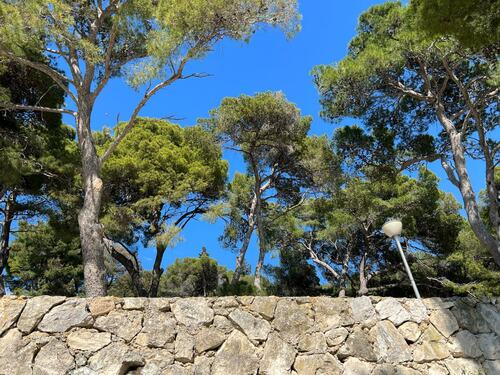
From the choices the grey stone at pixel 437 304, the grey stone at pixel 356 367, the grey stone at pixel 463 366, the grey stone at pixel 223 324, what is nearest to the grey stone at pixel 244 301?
the grey stone at pixel 223 324

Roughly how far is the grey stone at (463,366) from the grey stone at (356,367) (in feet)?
2.68

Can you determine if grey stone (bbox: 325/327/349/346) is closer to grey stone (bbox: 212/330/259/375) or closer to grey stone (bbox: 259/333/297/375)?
grey stone (bbox: 259/333/297/375)

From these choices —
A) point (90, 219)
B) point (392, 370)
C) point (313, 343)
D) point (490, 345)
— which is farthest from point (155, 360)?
point (490, 345)

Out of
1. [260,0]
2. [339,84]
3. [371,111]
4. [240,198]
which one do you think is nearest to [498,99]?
[371,111]

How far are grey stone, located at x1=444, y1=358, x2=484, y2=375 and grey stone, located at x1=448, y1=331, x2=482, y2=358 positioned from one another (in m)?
0.05

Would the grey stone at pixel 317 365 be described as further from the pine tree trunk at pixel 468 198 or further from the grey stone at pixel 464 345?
the pine tree trunk at pixel 468 198

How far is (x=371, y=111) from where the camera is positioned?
801 cm

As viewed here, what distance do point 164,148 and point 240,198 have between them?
8.26 feet

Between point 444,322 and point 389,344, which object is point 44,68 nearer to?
point 389,344

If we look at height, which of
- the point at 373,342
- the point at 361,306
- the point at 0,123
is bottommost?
the point at 373,342

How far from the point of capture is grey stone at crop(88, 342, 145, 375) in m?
3.62

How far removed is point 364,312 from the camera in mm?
4297

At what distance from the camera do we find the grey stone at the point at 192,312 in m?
3.95

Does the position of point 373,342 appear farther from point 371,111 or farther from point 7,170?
point 7,170
